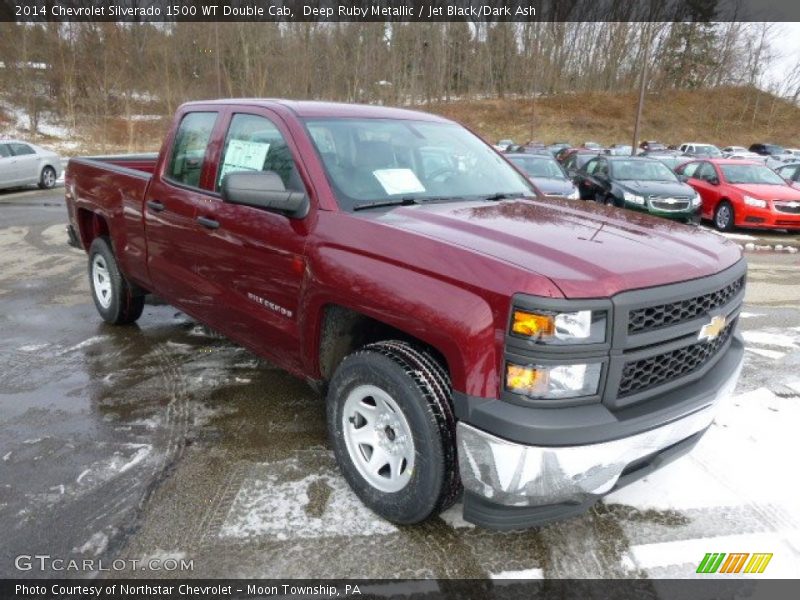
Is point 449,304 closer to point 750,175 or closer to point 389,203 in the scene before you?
point 389,203

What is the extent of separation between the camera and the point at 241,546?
2.64 meters

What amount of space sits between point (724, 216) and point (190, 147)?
40.0 ft

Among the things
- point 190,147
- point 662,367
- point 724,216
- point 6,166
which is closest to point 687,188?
point 724,216

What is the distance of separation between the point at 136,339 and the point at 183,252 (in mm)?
1735

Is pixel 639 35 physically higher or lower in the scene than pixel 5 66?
higher

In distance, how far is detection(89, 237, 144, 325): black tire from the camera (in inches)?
206

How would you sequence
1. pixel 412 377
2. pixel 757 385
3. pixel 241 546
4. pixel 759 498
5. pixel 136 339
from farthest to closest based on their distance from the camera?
pixel 136 339 < pixel 757 385 < pixel 759 498 < pixel 241 546 < pixel 412 377

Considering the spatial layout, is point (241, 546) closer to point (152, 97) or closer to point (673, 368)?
point (673, 368)

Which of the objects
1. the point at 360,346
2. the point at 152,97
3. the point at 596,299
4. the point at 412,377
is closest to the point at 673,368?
the point at 596,299

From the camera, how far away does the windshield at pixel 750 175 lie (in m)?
13.5

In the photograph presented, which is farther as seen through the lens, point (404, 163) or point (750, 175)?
point (750, 175)

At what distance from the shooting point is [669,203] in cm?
1217

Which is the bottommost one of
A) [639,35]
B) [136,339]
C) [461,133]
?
[136,339]

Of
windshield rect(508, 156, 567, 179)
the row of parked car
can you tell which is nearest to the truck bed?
the row of parked car
